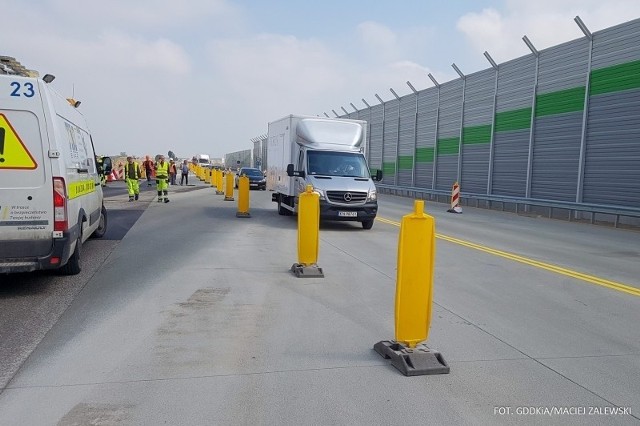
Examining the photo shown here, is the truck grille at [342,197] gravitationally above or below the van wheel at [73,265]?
above

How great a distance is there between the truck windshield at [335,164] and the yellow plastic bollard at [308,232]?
6.98 meters

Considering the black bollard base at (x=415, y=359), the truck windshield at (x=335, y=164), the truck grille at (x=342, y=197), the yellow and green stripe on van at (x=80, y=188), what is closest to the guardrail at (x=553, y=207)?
the truck windshield at (x=335, y=164)

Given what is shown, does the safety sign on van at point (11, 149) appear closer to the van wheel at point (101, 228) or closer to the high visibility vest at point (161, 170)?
the van wheel at point (101, 228)

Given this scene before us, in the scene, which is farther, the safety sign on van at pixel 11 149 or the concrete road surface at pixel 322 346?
the safety sign on van at pixel 11 149

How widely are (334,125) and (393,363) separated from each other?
1256 cm

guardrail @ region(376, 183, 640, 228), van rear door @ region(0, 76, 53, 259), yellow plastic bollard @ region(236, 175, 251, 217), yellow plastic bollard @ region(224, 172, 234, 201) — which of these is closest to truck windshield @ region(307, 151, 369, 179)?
yellow plastic bollard @ region(236, 175, 251, 217)

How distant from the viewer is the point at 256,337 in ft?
18.0

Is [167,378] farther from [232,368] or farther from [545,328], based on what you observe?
[545,328]

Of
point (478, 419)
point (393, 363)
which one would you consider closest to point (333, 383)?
point (393, 363)

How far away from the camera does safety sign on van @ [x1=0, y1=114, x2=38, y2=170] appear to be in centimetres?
672

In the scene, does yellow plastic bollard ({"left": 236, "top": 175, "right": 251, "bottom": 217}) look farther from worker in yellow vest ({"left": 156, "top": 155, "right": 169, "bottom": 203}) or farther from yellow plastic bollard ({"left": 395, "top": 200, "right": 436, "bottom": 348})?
yellow plastic bollard ({"left": 395, "top": 200, "right": 436, "bottom": 348})

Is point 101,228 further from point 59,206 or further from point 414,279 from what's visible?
point 414,279

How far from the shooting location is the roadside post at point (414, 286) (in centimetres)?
476

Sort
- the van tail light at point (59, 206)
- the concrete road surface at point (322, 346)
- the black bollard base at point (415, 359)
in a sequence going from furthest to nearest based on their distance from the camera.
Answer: the van tail light at point (59, 206) < the black bollard base at point (415, 359) < the concrete road surface at point (322, 346)
